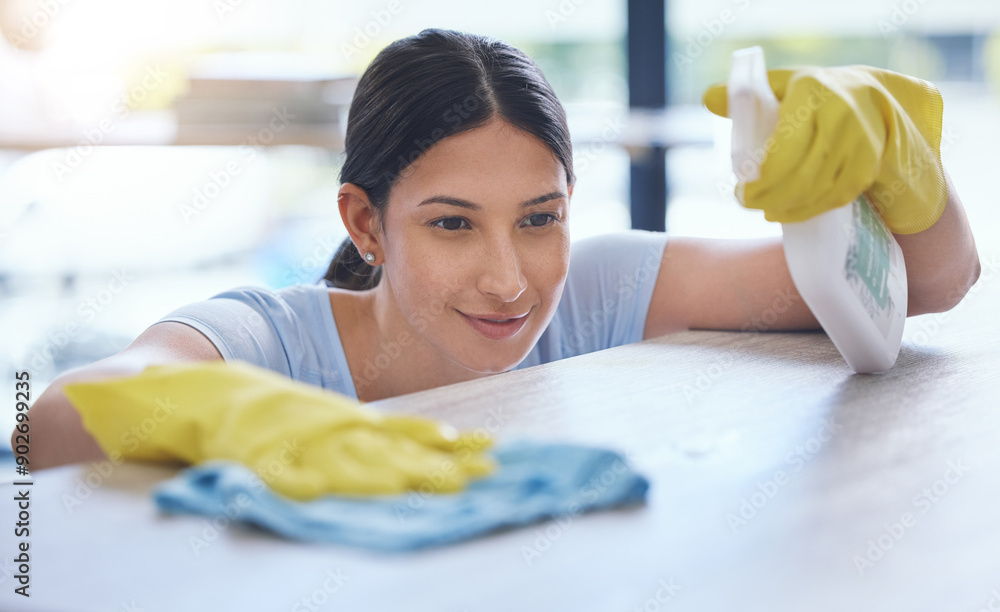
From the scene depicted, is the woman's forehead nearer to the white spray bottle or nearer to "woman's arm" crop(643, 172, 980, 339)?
"woman's arm" crop(643, 172, 980, 339)

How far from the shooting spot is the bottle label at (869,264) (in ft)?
2.31

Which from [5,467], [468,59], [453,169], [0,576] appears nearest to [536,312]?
[453,169]

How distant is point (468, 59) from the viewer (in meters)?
1.07

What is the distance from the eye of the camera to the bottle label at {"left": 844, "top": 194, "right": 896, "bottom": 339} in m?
0.70

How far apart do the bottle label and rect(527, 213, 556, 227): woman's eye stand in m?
0.35

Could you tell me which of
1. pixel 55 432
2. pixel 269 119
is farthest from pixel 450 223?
pixel 269 119

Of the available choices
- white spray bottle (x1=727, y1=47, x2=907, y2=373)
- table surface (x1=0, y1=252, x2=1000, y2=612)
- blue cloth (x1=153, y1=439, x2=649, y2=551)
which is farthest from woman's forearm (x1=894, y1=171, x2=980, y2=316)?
blue cloth (x1=153, y1=439, x2=649, y2=551)

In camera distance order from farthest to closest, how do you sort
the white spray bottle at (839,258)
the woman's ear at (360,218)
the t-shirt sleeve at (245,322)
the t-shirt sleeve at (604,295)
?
the t-shirt sleeve at (604,295) → the woman's ear at (360,218) → the t-shirt sleeve at (245,322) → the white spray bottle at (839,258)

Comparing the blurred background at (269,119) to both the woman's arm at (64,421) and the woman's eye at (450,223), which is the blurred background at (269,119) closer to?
the woman's eye at (450,223)

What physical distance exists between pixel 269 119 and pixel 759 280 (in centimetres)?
111

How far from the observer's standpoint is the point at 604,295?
1.27 m

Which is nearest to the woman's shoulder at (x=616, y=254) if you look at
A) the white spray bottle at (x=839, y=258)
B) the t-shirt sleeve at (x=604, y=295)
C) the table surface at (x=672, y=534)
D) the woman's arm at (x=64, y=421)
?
the t-shirt sleeve at (x=604, y=295)

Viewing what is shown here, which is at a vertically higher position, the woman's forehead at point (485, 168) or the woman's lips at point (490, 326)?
the woman's forehead at point (485, 168)

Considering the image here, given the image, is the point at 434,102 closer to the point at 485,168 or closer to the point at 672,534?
the point at 485,168
